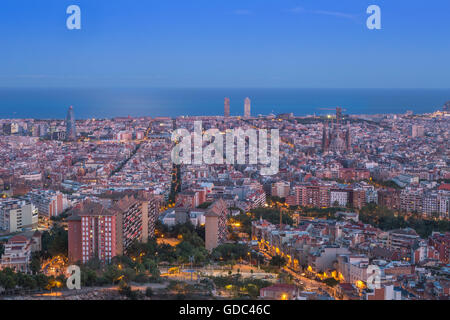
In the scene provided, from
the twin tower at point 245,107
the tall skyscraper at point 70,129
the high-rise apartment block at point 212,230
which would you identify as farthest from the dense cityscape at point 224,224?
the twin tower at point 245,107

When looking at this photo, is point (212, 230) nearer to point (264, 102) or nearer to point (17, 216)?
point (17, 216)

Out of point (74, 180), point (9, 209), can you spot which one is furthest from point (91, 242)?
point (74, 180)

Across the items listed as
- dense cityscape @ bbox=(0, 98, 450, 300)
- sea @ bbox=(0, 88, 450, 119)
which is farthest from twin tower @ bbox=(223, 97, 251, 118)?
dense cityscape @ bbox=(0, 98, 450, 300)

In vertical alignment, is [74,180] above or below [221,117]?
below

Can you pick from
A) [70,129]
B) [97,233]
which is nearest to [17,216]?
[97,233]

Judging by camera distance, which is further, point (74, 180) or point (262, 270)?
point (74, 180)

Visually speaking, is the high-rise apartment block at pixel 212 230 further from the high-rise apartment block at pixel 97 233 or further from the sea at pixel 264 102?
the sea at pixel 264 102
